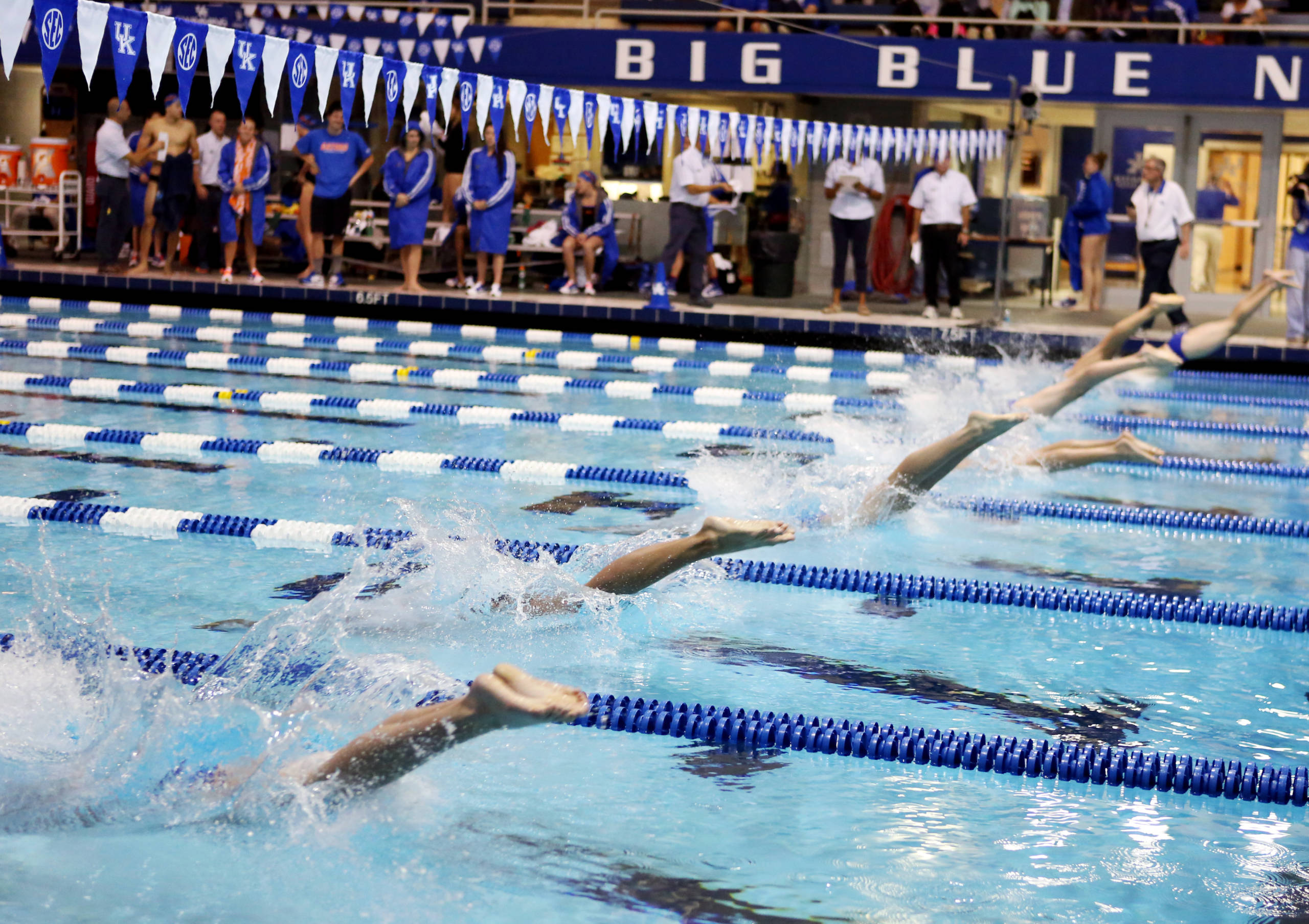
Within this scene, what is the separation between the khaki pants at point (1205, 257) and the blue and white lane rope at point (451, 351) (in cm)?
594

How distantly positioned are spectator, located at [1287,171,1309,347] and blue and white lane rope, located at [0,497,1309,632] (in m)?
6.40

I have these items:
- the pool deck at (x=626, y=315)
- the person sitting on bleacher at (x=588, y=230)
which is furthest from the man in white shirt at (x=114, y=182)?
the person sitting on bleacher at (x=588, y=230)

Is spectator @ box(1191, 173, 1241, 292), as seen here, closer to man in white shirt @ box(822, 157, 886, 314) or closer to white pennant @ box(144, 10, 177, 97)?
man in white shirt @ box(822, 157, 886, 314)

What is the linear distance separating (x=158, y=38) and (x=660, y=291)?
626 cm

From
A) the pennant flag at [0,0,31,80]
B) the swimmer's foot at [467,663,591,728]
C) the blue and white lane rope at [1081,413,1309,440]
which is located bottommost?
the blue and white lane rope at [1081,413,1309,440]

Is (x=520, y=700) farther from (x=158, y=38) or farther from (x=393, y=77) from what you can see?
(x=393, y=77)

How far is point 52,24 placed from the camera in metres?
6.24

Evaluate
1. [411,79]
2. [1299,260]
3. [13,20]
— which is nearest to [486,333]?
[411,79]

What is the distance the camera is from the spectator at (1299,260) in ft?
36.0

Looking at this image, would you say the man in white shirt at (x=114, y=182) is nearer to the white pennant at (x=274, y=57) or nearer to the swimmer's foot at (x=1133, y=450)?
the white pennant at (x=274, y=57)

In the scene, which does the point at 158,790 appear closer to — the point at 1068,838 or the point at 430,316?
the point at 1068,838

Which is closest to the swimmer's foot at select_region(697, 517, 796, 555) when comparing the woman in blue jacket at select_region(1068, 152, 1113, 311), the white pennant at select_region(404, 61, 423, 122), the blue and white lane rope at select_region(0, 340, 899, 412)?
the white pennant at select_region(404, 61, 423, 122)

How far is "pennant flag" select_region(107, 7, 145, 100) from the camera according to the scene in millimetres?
6770

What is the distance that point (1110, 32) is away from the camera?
14.8 metres
